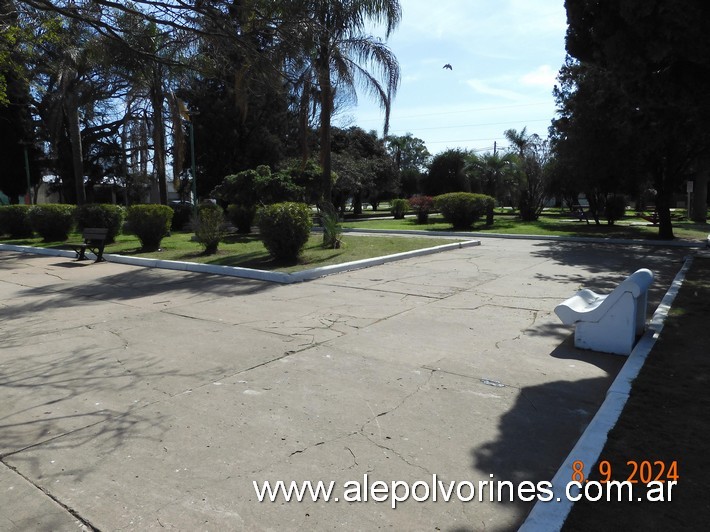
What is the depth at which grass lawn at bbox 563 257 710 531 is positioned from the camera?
109 inches

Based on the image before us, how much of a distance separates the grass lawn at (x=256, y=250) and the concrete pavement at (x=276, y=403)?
3.40 metres

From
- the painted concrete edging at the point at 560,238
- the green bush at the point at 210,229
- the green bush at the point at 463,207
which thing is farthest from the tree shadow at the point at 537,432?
the green bush at the point at 463,207

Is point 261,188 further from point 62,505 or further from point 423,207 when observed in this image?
point 62,505

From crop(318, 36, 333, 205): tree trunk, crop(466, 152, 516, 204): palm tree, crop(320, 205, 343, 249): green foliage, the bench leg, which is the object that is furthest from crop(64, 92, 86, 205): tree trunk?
crop(466, 152, 516, 204): palm tree

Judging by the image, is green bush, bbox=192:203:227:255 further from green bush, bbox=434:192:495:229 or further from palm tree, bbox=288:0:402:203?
green bush, bbox=434:192:495:229

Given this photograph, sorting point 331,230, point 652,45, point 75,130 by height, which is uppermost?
point 75,130

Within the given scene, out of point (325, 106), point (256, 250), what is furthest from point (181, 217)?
point (325, 106)

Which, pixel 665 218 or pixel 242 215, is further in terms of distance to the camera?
pixel 242 215

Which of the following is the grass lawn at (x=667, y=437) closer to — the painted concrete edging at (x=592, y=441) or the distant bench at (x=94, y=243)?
the painted concrete edging at (x=592, y=441)

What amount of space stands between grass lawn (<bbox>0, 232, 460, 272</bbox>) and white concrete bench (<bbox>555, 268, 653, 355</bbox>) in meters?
6.33

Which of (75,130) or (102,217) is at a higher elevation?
(75,130)

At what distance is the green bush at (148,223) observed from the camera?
14.9 metres

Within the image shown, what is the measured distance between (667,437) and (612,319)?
2.34 meters

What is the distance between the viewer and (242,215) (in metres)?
19.6
